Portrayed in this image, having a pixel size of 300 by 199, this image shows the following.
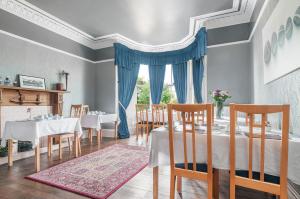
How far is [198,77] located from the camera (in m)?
4.65

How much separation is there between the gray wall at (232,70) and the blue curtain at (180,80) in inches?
55.7

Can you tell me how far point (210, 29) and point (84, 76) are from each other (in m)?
3.77

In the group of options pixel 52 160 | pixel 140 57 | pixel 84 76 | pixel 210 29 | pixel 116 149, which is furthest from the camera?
pixel 140 57

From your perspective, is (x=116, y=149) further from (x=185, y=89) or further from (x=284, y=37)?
(x=284, y=37)

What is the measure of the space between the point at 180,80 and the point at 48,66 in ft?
12.1

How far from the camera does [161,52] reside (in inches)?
233

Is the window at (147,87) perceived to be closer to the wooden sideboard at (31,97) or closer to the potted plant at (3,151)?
the wooden sideboard at (31,97)

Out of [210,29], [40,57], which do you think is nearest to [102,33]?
[40,57]

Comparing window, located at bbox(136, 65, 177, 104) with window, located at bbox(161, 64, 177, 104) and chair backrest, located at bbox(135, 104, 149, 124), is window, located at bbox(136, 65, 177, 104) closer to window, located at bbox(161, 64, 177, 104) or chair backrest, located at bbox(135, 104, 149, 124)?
window, located at bbox(161, 64, 177, 104)

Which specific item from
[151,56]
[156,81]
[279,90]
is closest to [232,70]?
[279,90]

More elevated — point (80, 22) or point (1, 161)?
point (80, 22)

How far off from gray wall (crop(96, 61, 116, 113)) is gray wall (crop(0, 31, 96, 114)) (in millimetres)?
182

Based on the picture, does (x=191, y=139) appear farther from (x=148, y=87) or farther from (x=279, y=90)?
(x=148, y=87)

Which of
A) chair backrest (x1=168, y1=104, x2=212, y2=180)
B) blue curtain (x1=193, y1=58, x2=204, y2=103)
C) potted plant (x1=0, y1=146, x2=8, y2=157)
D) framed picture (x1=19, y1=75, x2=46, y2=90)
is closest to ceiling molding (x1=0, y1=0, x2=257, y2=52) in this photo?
blue curtain (x1=193, y1=58, x2=204, y2=103)
